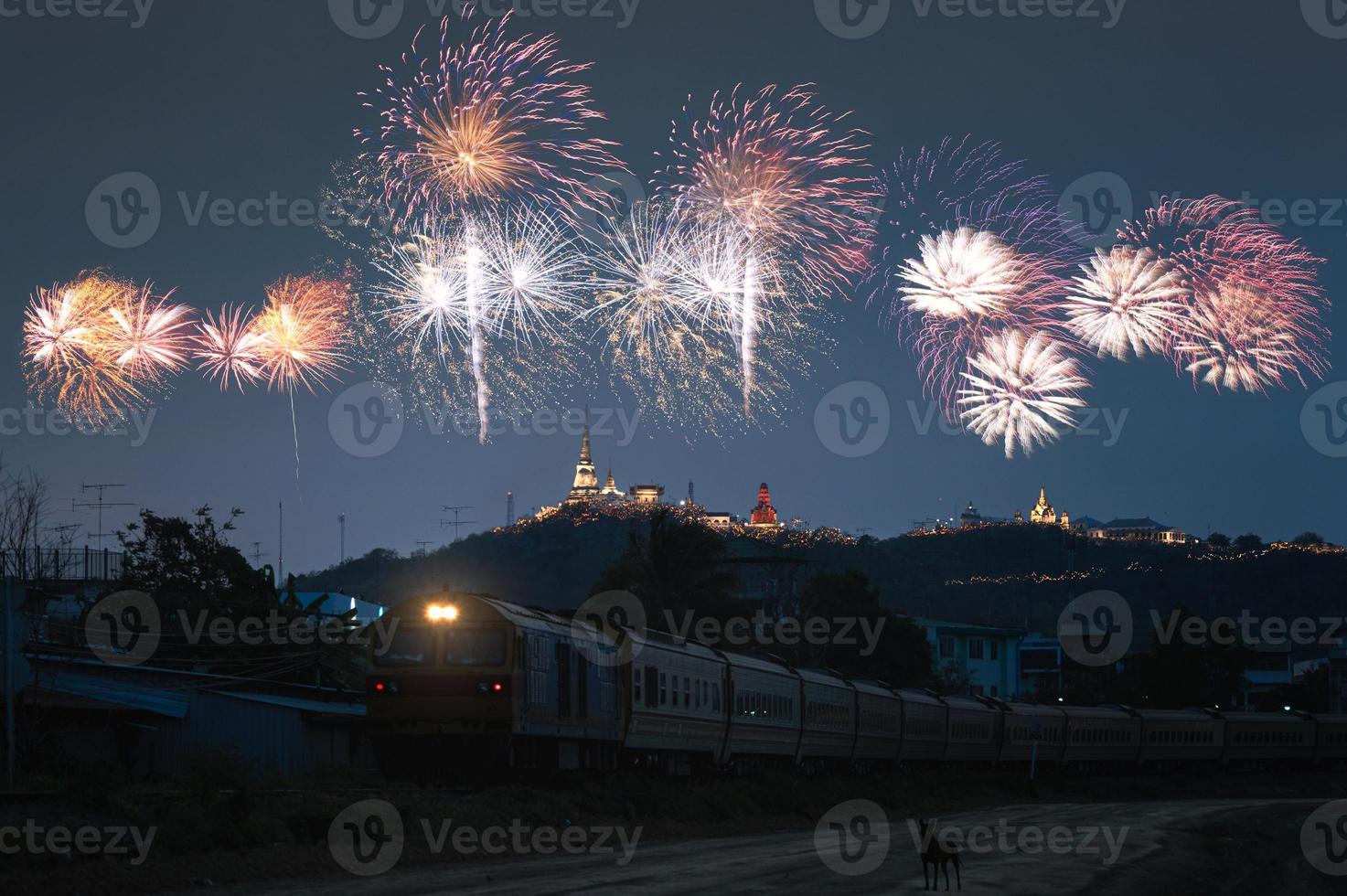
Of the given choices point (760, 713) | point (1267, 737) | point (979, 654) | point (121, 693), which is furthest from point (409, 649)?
point (979, 654)

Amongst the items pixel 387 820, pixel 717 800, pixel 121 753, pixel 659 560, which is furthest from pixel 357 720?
pixel 659 560

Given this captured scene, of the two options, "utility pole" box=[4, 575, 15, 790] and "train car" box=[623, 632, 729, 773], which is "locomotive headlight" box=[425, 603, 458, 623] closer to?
"train car" box=[623, 632, 729, 773]

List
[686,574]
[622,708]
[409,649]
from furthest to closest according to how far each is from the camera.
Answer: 1. [686,574]
2. [622,708]
3. [409,649]

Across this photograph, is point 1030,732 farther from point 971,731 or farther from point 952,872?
point 952,872

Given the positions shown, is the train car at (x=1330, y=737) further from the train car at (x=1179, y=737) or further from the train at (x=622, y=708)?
the train at (x=622, y=708)

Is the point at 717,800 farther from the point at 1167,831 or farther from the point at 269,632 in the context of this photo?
the point at 269,632

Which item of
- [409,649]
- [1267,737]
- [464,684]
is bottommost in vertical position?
[1267,737]

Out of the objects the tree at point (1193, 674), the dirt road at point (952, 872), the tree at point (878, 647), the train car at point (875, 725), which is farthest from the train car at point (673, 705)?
the tree at point (1193, 674)
